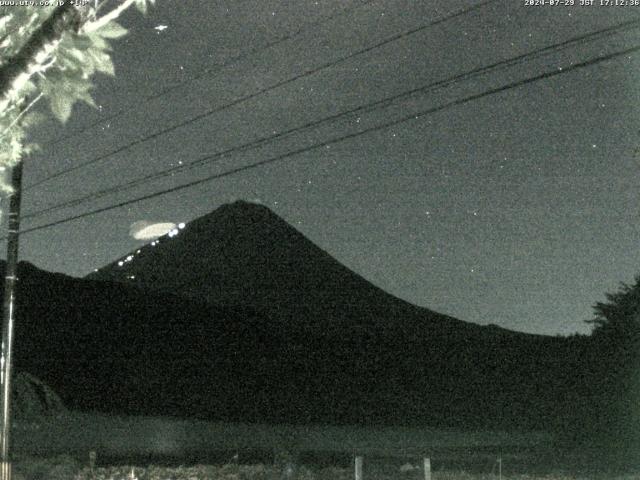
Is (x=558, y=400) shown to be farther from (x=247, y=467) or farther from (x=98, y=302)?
(x=247, y=467)

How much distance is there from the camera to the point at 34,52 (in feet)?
23.3

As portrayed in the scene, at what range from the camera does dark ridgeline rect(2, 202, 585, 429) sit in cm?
4906

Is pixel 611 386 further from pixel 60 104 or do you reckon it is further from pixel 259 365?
pixel 60 104

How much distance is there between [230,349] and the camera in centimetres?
6241

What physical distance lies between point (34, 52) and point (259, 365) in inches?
2154

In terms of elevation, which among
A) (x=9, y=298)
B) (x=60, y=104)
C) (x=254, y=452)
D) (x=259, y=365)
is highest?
(x=259, y=365)

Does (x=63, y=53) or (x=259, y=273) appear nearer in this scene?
(x=63, y=53)

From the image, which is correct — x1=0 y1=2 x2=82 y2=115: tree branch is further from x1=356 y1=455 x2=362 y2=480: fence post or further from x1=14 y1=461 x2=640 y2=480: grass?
x1=14 y1=461 x2=640 y2=480: grass

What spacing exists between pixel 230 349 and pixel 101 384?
15974 mm

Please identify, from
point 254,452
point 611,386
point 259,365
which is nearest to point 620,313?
point 611,386

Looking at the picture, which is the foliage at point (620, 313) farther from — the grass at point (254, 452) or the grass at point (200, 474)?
the grass at point (200, 474)

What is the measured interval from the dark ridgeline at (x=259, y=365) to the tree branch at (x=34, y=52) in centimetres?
3657

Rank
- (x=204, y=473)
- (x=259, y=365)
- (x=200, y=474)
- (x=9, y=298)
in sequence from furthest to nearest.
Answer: (x=259, y=365), (x=204, y=473), (x=200, y=474), (x=9, y=298)

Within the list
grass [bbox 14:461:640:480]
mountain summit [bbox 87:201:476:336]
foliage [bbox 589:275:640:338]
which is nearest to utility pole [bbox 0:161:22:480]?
grass [bbox 14:461:640:480]
